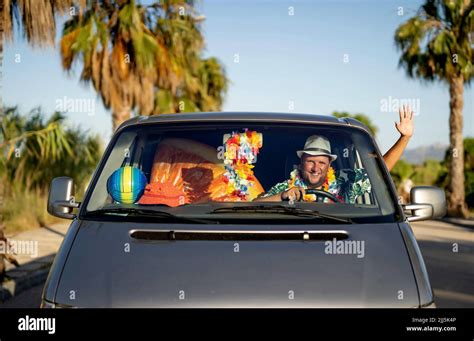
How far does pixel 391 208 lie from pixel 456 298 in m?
5.49

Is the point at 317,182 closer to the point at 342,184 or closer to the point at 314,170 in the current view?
the point at 314,170

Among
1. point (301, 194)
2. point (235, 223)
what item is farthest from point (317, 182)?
point (235, 223)

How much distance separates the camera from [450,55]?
2680 cm

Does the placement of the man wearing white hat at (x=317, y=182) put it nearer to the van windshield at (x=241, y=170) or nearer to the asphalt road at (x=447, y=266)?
the van windshield at (x=241, y=170)

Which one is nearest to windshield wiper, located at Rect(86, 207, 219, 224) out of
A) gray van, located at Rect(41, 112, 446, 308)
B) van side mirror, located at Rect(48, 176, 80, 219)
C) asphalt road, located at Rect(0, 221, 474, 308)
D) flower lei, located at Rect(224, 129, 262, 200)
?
gray van, located at Rect(41, 112, 446, 308)

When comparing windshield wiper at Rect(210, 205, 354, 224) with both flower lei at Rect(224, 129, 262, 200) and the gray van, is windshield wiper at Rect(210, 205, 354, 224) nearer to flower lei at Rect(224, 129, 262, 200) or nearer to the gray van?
the gray van

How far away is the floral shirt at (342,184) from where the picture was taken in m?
4.57

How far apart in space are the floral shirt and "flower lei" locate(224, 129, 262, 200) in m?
0.16

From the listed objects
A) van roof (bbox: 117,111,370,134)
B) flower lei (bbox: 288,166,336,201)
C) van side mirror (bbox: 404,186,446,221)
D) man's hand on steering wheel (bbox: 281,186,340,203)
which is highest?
van roof (bbox: 117,111,370,134)

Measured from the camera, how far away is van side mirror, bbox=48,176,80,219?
459cm

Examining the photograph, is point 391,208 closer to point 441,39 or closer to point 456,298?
point 456,298

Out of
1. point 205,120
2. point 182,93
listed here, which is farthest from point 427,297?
point 182,93

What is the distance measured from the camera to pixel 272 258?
3.51 m

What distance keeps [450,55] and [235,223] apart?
24.4 meters
